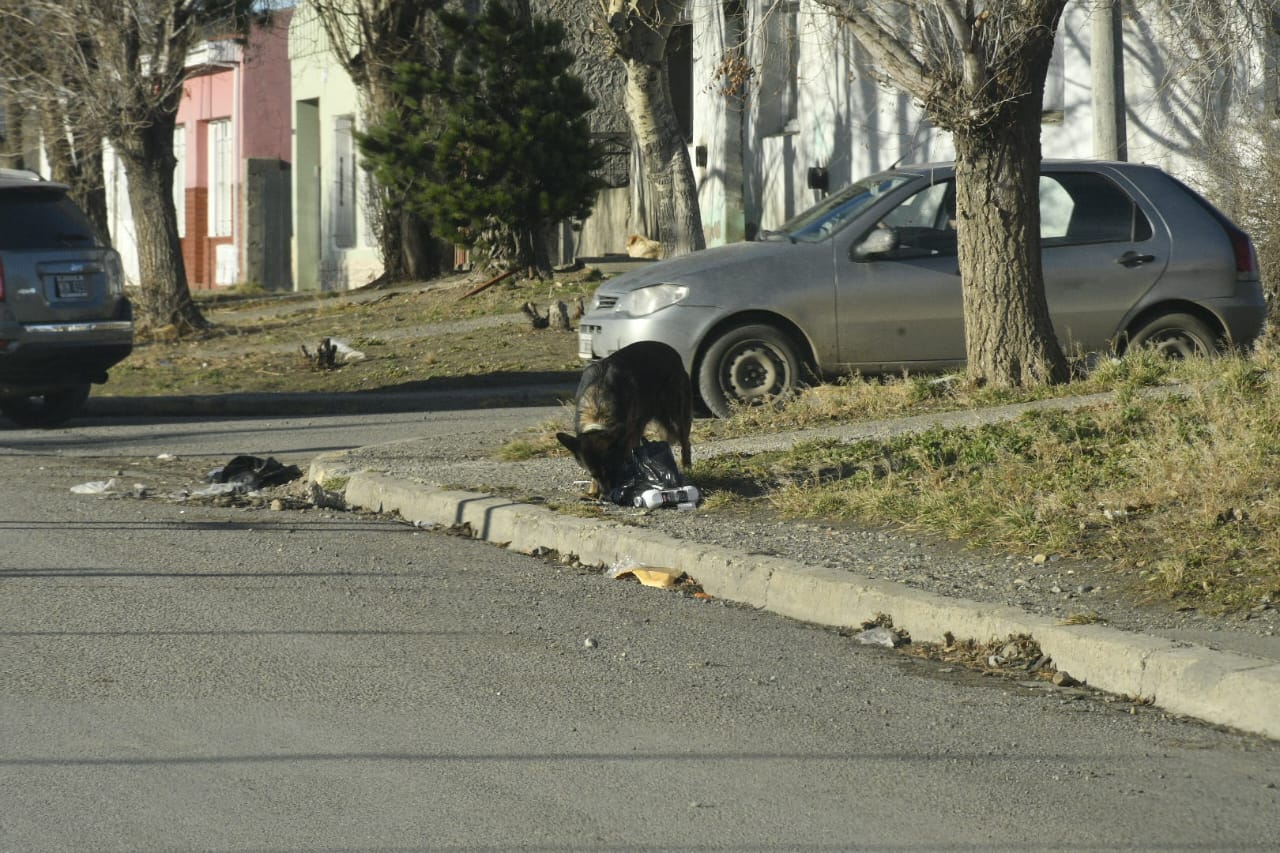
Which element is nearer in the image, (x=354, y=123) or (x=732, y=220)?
(x=732, y=220)

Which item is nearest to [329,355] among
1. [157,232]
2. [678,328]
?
[157,232]

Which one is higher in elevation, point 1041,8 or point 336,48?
point 336,48

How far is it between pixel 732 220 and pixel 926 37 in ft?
44.6

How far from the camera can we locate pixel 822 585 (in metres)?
6.52

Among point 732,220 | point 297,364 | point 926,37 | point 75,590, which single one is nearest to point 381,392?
point 297,364

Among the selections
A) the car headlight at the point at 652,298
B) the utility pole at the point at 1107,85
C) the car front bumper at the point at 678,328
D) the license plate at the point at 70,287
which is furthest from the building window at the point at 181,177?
the car front bumper at the point at 678,328

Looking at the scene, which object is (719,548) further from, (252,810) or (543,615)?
(252,810)

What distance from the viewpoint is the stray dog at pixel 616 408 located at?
27.8 ft

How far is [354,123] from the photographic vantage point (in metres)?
31.4

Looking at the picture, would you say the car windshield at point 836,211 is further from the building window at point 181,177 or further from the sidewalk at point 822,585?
the building window at point 181,177

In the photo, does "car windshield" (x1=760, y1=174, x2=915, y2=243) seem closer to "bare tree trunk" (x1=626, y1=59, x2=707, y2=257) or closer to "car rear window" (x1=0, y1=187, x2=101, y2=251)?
"car rear window" (x1=0, y1=187, x2=101, y2=251)

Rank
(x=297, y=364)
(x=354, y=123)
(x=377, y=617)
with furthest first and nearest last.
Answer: (x=354, y=123) → (x=297, y=364) → (x=377, y=617)

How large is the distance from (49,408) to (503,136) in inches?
360

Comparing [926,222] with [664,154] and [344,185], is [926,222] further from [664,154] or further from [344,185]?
[344,185]
